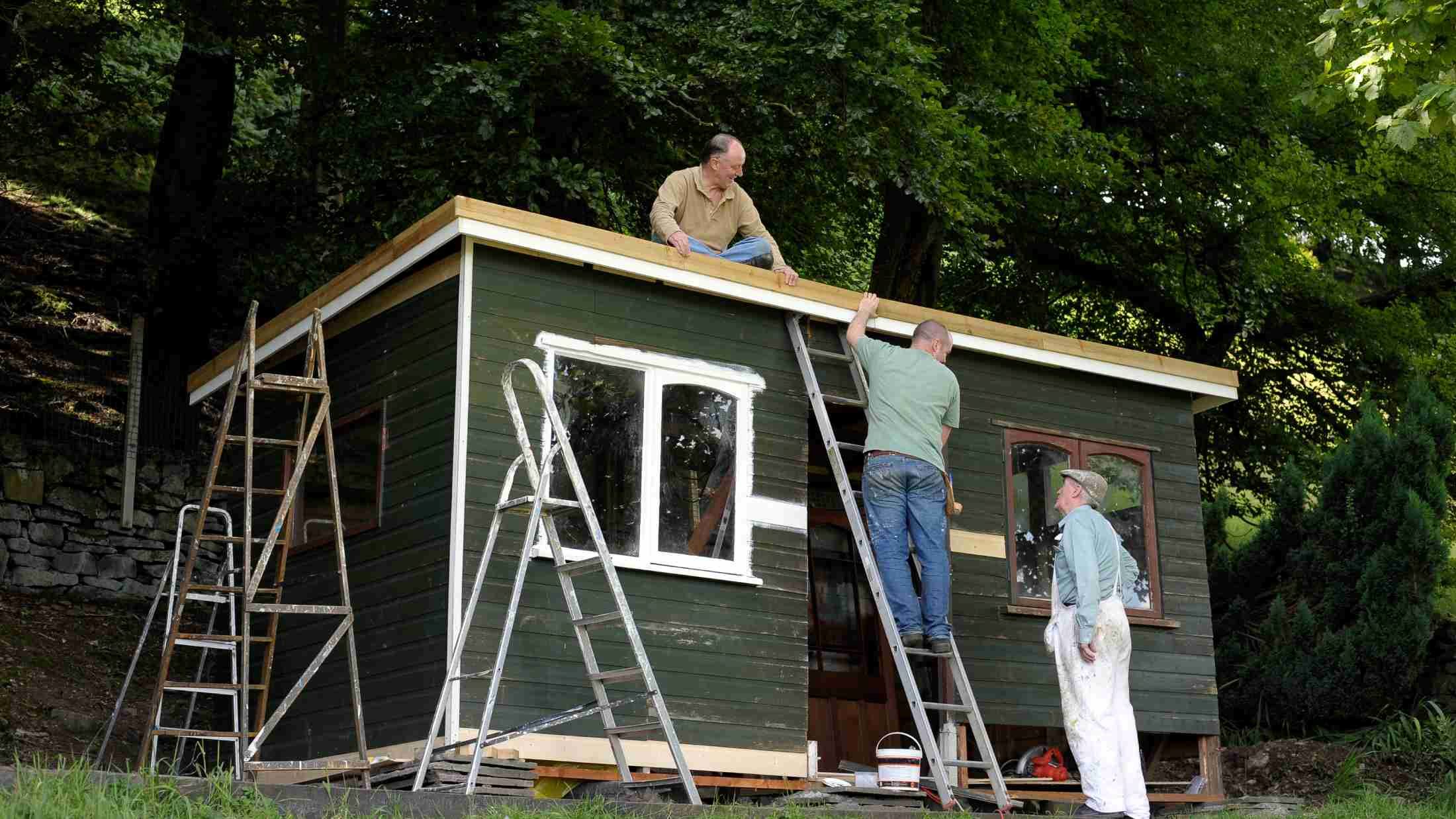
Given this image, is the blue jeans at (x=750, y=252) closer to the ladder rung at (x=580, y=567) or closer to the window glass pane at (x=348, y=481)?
the window glass pane at (x=348, y=481)

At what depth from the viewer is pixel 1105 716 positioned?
27.0ft

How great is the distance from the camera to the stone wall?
45.9 ft

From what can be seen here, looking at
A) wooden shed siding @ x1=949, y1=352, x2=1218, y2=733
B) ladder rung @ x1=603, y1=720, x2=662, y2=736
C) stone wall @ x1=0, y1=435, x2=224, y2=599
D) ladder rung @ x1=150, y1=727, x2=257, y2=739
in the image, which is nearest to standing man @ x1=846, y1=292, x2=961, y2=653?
wooden shed siding @ x1=949, y1=352, x2=1218, y2=733

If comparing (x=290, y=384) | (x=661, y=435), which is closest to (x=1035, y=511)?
(x=661, y=435)

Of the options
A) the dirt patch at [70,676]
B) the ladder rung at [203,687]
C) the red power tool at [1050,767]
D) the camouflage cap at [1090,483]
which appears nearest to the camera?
the ladder rung at [203,687]

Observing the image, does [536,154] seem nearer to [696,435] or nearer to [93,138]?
[696,435]

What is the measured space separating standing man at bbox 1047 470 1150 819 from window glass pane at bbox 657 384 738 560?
1964mm

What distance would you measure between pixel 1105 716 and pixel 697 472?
2648mm

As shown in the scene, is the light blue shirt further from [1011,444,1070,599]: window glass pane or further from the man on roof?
the man on roof

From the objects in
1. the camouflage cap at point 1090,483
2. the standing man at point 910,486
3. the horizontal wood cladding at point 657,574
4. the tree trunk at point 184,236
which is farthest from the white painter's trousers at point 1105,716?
the tree trunk at point 184,236

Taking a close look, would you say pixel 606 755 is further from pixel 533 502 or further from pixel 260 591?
pixel 260 591

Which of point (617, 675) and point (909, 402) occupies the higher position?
point (909, 402)

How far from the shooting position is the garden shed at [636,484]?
837cm

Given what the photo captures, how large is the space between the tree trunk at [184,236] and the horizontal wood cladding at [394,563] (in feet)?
20.5
